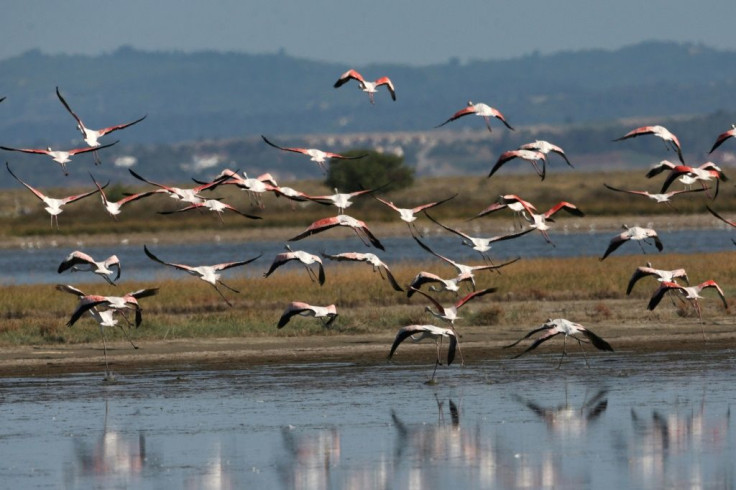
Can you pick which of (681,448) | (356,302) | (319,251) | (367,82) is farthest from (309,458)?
(319,251)

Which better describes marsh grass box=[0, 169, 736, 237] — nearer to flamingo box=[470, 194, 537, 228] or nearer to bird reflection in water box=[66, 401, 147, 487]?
flamingo box=[470, 194, 537, 228]

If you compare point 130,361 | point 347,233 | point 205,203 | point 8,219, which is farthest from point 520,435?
point 8,219

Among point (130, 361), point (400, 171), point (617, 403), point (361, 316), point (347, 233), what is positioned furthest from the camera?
point (400, 171)

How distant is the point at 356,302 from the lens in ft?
109

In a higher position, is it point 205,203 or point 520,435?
point 205,203

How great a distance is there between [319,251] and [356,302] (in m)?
27.6

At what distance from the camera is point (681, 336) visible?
27734 millimetres

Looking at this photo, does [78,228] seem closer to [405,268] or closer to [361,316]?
[405,268]

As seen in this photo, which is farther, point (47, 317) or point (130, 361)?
point (47, 317)

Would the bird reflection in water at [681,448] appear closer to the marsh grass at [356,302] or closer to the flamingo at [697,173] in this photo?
the flamingo at [697,173]

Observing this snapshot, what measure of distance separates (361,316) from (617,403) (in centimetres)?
1018

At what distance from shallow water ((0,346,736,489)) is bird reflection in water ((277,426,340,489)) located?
3 centimetres

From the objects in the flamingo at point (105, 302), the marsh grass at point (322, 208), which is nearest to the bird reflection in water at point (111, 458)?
→ the flamingo at point (105, 302)

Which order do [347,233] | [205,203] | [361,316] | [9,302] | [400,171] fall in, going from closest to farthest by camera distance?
[205,203] → [361,316] → [9,302] → [347,233] → [400,171]
